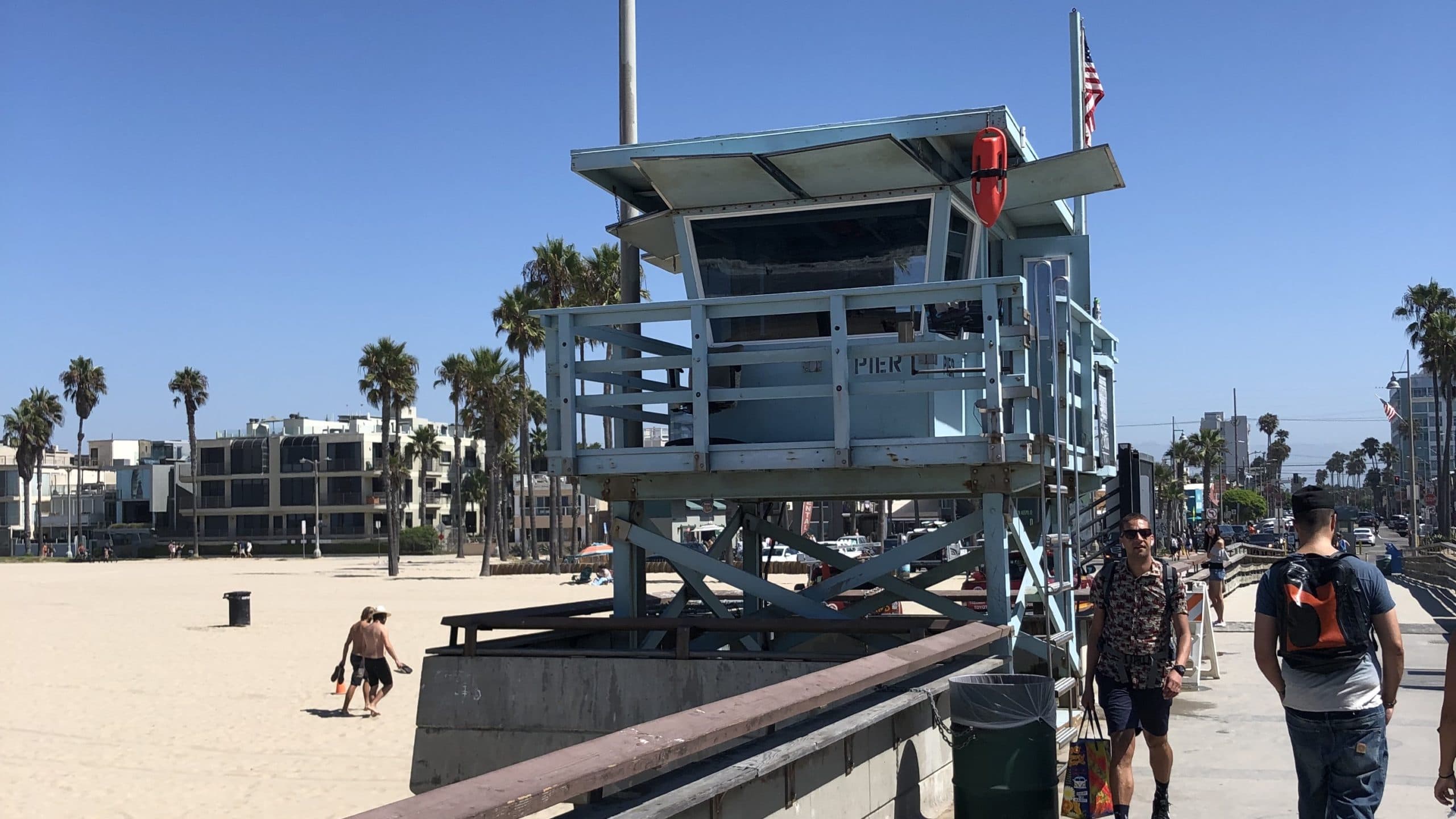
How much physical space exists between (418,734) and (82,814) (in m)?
5.00

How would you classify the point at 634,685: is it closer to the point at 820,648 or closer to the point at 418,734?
the point at 418,734

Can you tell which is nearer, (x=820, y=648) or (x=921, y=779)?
(x=921, y=779)

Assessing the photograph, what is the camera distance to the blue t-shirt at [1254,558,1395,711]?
16.3 feet

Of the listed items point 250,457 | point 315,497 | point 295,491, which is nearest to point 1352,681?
point 315,497

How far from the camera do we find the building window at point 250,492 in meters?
107

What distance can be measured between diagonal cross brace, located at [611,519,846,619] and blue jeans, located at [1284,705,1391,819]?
374 centimetres

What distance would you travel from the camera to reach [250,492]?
107562 mm

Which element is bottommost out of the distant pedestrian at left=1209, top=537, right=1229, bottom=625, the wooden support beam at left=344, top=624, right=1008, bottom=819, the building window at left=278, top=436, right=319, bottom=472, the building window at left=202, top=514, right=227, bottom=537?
the building window at left=202, top=514, right=227, bottom=537

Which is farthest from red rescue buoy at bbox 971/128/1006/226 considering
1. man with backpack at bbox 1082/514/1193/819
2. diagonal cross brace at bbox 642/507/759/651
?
diagonal cross brace at bbox 642/507/759/651

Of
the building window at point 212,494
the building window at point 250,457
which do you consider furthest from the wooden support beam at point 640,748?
the building window at point 212,494

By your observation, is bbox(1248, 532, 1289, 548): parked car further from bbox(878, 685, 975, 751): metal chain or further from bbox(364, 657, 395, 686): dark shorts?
bbox(878, 685, 975, 751): metal chain

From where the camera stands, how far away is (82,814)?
36.7ft

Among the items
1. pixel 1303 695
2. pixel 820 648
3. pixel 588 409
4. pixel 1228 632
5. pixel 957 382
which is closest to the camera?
pixel 1303 695

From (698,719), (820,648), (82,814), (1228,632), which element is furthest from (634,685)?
(1228,632)
